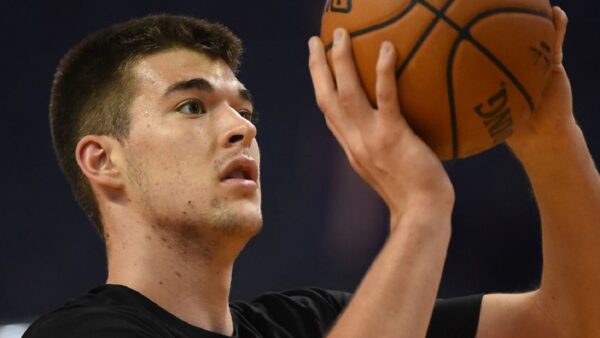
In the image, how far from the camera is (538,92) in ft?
5.89

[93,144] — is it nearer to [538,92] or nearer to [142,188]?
[142,188]

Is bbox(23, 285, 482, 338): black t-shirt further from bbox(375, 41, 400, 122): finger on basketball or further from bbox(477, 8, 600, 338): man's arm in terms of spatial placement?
bbox(375, 41, 400, 122): finger on basketball

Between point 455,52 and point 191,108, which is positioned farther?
point 191,108

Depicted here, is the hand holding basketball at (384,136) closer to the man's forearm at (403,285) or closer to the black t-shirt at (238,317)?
the man's forearm at (403,285)

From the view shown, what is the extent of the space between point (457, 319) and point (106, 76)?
45.2 inches

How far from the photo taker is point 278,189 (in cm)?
404

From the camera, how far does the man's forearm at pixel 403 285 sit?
158 cm

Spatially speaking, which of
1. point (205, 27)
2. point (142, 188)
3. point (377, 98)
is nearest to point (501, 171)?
point (205, 27)

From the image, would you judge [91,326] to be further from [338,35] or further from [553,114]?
[553,114]

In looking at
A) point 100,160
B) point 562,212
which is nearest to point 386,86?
point 562,212

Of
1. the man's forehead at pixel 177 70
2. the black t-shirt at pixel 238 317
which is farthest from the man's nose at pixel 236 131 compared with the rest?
the black t-shirt at pixel 238 317

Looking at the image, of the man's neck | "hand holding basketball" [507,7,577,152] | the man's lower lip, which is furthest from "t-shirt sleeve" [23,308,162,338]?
"hand holding basketball" [507,7,577,152]

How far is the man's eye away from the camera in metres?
2.23

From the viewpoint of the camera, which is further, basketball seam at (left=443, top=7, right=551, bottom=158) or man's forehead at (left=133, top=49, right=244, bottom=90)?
man's forehead at (left=133, top=49, right=244, bottom=90)
